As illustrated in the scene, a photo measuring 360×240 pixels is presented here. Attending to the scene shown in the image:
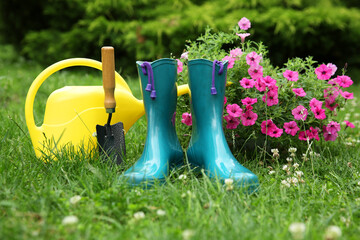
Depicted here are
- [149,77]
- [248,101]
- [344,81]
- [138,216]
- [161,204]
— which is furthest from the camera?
[344,81]

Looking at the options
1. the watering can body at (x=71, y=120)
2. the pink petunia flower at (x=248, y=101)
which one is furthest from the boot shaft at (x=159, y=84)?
the pink petunia flower at (x=248, y=101)

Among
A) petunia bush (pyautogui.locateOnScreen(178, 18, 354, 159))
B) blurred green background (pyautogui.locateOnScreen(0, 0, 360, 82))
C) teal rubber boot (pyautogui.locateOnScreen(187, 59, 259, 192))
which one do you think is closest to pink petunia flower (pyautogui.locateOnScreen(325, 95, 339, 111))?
petunia bush (pyautogui.locateOnScreen(178, 18, 354, 159))

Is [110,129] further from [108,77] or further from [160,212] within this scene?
[160,212]

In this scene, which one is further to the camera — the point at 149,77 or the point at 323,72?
the point at 323,72

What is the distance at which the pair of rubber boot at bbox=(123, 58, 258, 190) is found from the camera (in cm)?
154

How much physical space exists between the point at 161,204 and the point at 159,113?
429 mm

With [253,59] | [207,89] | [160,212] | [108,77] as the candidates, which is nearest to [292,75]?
[253,59]

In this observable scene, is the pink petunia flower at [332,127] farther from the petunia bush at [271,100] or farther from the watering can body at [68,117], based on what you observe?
the watering can body at [68,117]

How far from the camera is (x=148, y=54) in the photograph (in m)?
4.52

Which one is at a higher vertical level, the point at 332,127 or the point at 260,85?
the point at 260,85

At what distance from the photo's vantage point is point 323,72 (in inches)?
74.3

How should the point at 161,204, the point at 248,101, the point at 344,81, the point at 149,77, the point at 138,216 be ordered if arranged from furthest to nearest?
the point at 344,81 → the point at 248,101 → the point at 149,77 → the point at 161,204 → the point at 138,216

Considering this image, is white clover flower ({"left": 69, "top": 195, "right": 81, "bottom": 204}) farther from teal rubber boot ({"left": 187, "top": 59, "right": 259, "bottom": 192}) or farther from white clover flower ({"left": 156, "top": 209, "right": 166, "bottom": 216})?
teal rubber boot ({"left": 187, "top": 59, "right": 259, "bottom": 192})

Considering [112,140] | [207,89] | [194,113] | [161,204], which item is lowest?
[161,204]
